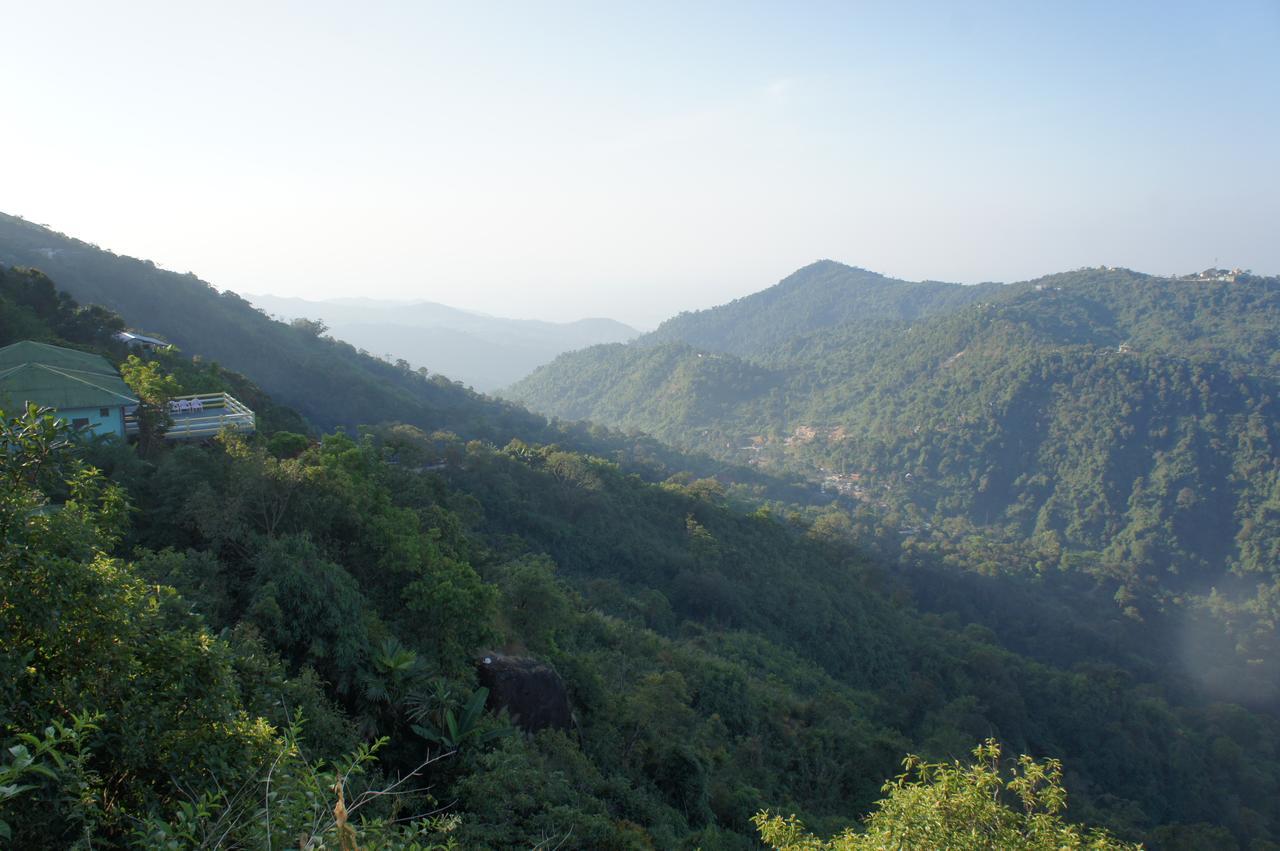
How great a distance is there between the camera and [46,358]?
15.5m

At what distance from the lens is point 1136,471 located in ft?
272

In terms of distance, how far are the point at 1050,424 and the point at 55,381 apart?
98.7 m

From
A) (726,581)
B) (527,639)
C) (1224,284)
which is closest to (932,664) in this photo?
(726,581)

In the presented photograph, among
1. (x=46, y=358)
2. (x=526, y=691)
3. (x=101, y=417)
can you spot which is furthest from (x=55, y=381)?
(x=526, y=691)

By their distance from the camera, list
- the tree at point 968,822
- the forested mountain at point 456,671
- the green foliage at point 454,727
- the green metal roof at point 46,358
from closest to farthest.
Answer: the forested mountain at point 456,671 → the tree at point 968,822 → the green foliage at point 454,727 → the green metal roof at point 46,358

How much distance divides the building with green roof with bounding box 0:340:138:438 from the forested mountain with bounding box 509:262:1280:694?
181 feet

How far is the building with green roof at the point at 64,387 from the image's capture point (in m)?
13.9

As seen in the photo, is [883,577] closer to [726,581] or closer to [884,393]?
[726,581]

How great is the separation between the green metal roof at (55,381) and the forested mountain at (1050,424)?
55.4m

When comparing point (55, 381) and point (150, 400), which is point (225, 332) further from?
point (55, 381)

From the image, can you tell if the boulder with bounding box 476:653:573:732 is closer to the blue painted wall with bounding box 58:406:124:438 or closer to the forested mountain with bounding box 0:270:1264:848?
the forested mountain with bounding box 0:270:1264:848

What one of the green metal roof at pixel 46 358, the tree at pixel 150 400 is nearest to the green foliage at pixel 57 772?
the tree at pixel 150 400

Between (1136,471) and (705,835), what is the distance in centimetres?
9013

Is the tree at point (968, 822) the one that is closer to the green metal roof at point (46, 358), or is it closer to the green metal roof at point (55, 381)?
the green metal roof at point (55, 381)
